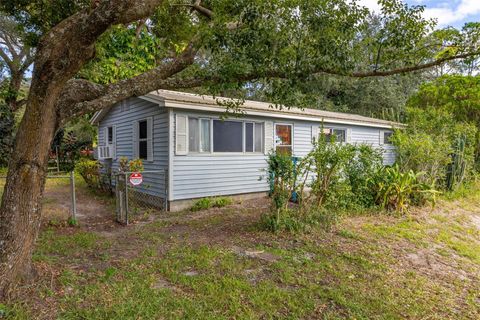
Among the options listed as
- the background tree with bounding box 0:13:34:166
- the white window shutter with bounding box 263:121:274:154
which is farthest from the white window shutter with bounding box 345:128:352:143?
the background tree with bounding box 0:13:34:166

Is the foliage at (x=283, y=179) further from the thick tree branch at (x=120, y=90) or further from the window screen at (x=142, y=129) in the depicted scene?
the window screen at (x=142, y=129)

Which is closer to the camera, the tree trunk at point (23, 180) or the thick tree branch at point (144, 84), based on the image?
the tree trunk at point (23, 180)

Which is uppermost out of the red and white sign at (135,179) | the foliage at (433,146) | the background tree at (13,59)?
→ the background tree at (13,59)

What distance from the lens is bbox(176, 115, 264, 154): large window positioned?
7.52m

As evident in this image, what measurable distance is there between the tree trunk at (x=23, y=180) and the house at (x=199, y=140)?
3997 millimetres

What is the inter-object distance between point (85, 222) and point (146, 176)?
2.24 metres

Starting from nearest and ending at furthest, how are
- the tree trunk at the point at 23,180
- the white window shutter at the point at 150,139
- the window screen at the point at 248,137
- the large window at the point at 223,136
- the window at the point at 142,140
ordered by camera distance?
1. the tree trunk at the point at 23,180
2. the large window at the point at 223,136
3. the white window shutter at the point at 150,139
4. the window at the point at 142,140
5. the window screen at the point at 248,137

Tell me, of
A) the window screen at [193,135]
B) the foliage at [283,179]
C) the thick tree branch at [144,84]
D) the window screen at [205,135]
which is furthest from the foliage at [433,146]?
the window screen at [193,135]

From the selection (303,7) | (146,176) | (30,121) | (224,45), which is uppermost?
(303,7)

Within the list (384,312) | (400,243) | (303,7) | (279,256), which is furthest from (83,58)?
(400,243)

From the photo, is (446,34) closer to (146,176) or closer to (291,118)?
(291,118)

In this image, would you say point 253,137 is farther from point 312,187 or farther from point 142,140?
point 312,187

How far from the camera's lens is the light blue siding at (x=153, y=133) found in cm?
738

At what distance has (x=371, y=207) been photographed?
22.8 ft
